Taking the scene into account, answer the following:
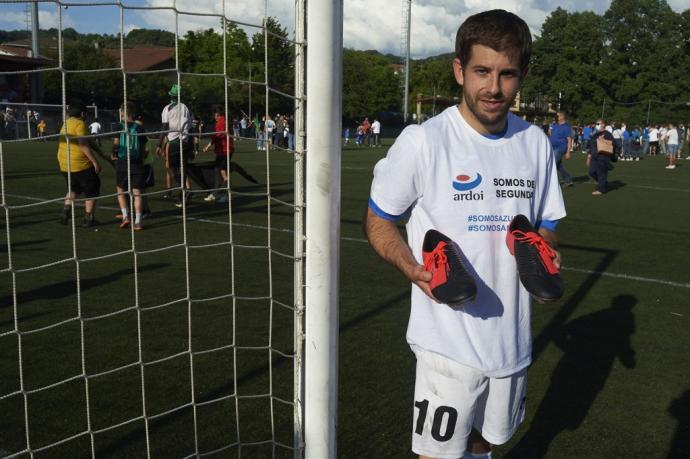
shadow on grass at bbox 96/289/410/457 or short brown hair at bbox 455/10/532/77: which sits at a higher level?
short brown hair at bbox 455/10/532/77

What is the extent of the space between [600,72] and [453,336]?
263 feet

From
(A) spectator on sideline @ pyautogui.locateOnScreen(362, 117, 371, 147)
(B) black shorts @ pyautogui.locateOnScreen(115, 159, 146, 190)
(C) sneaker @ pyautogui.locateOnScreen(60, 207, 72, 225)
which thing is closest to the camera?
(B) black shorts @ pyautogui.locateOnScreen(115, 159, 146, 190)

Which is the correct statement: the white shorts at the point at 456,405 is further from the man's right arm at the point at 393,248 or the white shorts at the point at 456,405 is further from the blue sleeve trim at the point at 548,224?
the blue sleeve trim at the point at 548,224

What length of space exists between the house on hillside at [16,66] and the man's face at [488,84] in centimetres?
190

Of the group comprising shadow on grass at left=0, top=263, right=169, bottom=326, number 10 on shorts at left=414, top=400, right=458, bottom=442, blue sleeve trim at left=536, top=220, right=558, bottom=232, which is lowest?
shadow on grass at left=0, top=263, right=169, bottom=326

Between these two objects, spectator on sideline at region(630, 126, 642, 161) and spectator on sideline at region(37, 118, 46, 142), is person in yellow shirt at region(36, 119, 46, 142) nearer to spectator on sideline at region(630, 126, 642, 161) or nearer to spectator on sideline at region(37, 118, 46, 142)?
spectator on sideline at region(37, 118, 46, 142)

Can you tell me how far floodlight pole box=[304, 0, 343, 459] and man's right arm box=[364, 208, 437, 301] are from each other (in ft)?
0.54

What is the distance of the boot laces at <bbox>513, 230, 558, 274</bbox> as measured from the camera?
2.27 metres

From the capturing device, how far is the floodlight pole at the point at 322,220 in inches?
85.5

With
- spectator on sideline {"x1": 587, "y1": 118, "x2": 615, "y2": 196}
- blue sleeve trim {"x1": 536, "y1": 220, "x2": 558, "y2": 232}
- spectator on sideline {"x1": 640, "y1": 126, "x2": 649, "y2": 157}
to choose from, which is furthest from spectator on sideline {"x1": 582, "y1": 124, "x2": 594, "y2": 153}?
blue sleeve trim {"x1": 536, "y1": 220, "x2": 558, "y2": 232}

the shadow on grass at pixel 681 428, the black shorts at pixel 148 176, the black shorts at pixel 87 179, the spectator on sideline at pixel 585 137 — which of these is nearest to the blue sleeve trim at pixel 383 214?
the shadow on grass at pixel 681 428

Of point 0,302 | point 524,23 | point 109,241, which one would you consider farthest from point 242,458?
point 109,241

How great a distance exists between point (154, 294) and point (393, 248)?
428cm

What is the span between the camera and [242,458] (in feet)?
11.2
